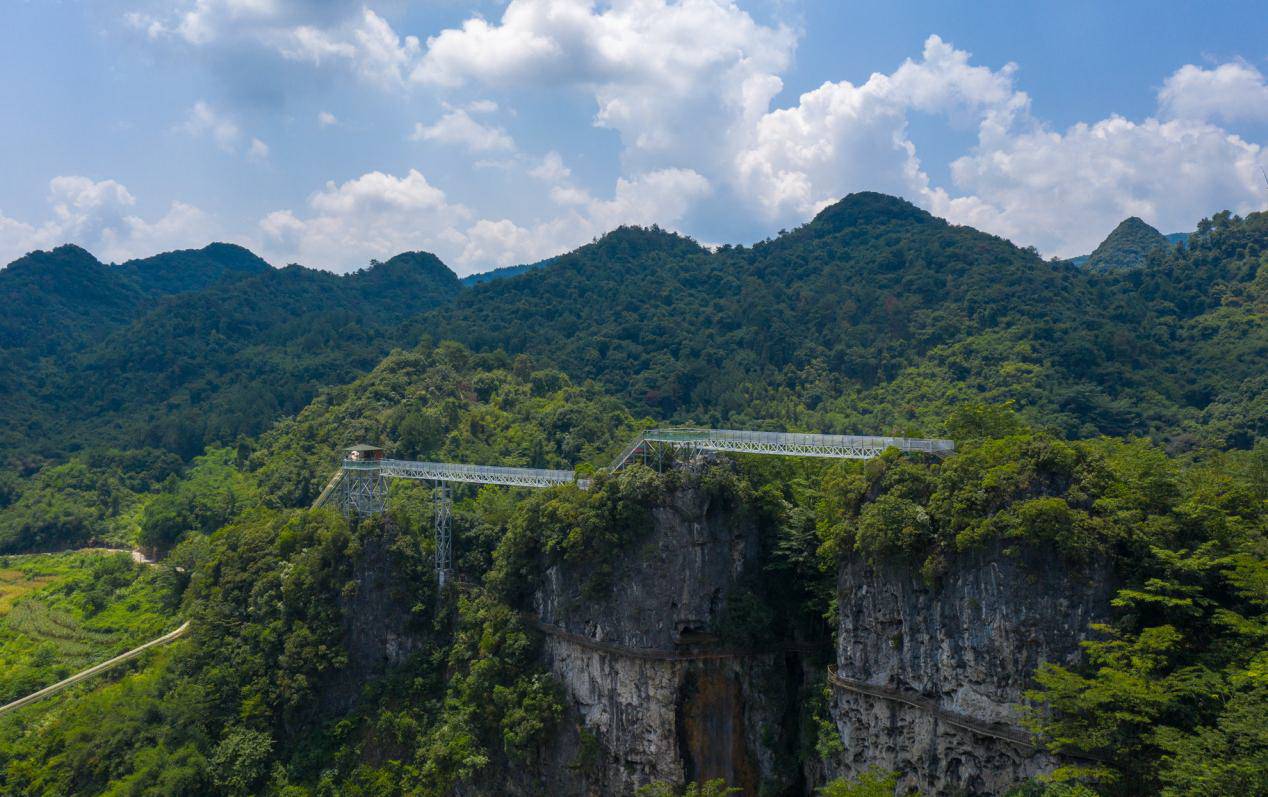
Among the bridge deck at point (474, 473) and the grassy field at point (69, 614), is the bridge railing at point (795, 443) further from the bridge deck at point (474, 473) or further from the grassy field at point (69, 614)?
the grassy field at point (69, 614)

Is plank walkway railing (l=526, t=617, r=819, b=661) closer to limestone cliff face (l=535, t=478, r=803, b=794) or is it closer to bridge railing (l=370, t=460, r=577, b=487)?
limestone cliff face (l=535, t=478, r=803, b=794)

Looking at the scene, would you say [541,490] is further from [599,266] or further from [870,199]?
[870,199]

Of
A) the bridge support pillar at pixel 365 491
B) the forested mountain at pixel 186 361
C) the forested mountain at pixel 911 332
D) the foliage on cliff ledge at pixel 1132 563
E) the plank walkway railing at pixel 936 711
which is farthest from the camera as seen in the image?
the forested mountain at pixel 186 361

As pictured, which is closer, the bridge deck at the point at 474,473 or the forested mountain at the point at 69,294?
the bridge deck at the point at 474,473

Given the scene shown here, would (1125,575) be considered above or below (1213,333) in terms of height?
below

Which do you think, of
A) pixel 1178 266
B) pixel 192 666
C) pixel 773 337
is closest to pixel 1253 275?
pixel 1178 266

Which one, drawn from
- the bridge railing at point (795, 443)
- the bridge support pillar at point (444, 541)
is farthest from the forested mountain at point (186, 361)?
the bridge railing at point (795, 443)

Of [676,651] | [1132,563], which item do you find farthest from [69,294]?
[1132,563]

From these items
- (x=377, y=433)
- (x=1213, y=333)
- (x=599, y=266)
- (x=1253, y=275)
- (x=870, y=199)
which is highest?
(x=870, y=199)
